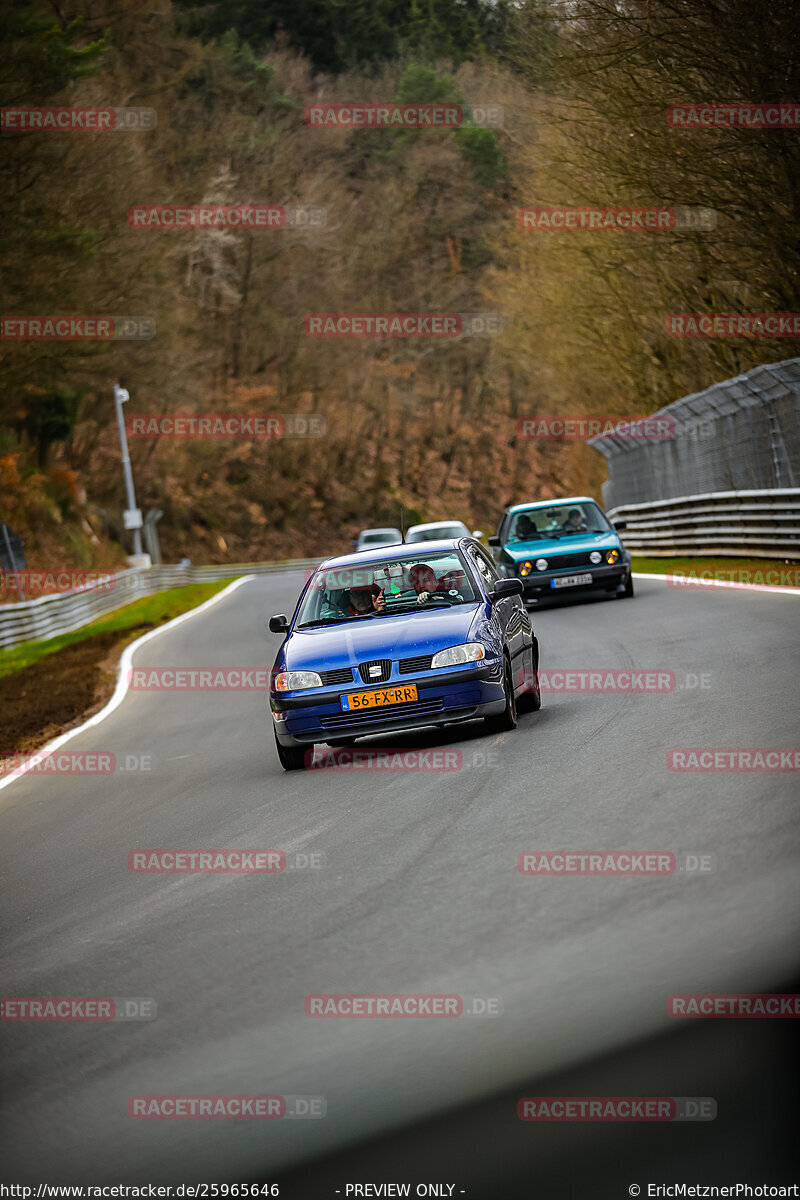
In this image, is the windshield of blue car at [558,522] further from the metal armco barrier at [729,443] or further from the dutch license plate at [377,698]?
the dutch license plate at [377,698]

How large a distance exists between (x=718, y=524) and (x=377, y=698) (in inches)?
766

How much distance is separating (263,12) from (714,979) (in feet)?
291

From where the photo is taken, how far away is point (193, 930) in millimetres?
6371

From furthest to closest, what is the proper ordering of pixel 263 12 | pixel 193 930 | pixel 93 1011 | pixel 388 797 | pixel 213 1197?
pixel 263 12, pixel 388 797, pixel 193 930, pixel 93 1011, pixel 213 1197

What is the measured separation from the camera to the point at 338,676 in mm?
10391

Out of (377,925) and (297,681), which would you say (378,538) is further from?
(377,925)

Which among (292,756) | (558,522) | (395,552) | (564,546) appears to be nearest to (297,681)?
(292,756)

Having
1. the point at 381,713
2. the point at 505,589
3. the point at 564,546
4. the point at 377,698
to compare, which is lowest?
the point at 381,713

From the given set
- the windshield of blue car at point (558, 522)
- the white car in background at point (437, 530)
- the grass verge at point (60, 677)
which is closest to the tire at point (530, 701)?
the grass verge at point (60, 677)

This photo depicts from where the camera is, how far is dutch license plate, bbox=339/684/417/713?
1021 centimetres

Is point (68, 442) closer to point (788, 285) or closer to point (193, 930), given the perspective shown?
point (788, 285)

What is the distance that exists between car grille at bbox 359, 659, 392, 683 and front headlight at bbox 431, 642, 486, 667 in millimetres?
320

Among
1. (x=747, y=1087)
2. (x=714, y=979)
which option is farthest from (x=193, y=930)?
(x=747, y=1087)

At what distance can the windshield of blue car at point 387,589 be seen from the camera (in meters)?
11.3
